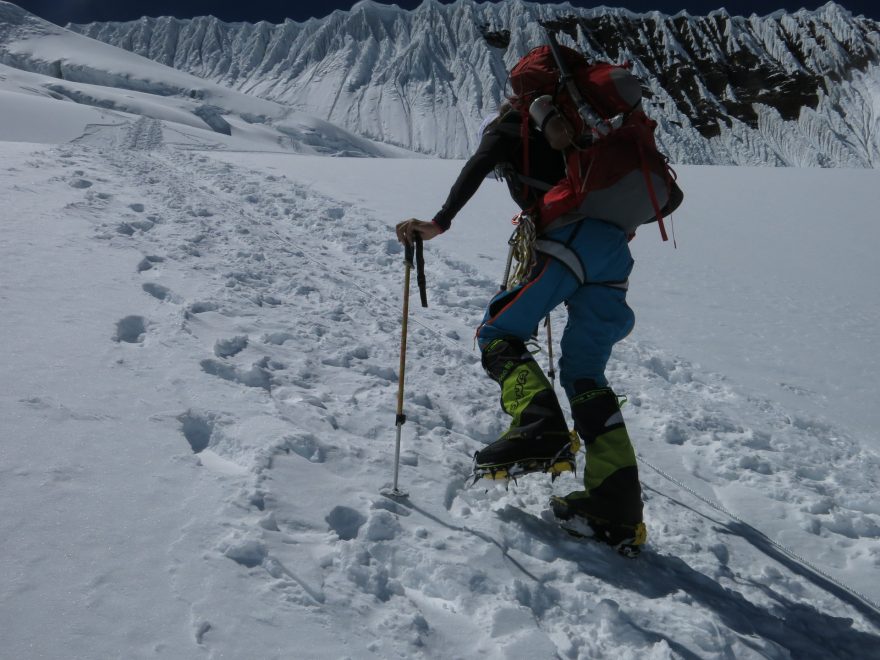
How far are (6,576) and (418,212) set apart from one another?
317 inches

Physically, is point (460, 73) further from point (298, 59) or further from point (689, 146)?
point (689, 146)

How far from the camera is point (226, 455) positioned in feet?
8.47

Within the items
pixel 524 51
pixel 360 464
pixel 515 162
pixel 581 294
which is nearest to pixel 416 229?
pixel 515 162

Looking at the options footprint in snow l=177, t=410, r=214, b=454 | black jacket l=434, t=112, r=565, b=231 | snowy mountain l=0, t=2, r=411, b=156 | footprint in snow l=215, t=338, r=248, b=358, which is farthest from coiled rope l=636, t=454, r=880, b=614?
snowy mountain l=0, t=2, r=411, b=156

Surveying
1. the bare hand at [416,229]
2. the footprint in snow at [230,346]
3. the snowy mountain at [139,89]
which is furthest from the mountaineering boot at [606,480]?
the snowy mountain at [139,89]

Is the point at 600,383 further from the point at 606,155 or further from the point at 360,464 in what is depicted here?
the point at 360,464

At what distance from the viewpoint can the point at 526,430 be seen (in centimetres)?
236

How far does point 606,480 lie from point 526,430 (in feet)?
1.15

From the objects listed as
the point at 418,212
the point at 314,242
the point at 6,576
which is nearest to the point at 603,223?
the point at 6,576

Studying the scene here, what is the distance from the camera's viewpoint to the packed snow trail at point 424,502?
189 cm

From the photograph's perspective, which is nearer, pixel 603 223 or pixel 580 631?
pixel 580 631

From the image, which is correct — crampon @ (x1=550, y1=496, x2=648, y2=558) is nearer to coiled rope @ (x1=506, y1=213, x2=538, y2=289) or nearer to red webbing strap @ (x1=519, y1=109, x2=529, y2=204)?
coiled rope @ (x1=506, y1=213, x2=538, y2=289)

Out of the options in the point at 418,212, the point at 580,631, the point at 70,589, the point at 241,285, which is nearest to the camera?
the point at 70,589

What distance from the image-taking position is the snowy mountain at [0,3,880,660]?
1.85m
